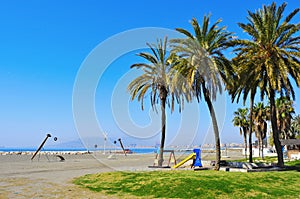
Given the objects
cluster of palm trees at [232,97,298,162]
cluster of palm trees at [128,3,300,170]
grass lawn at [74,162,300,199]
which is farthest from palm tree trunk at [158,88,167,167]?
→ cluster of palm trees at [232,97,298,162]

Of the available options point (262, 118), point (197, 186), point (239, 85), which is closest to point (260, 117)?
point (262, 118)

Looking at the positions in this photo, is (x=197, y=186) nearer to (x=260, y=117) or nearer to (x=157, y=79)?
(x=157, y=79)

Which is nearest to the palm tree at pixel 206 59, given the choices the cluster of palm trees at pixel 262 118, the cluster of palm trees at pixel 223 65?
the cluster of palm trees at pixel 223 65

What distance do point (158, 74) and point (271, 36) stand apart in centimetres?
915

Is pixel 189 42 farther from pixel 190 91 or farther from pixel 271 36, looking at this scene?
pixel 271 36

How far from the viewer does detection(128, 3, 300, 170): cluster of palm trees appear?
72.6 feet

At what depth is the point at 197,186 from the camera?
13.6 metres

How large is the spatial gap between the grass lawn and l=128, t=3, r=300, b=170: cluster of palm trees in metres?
6.88

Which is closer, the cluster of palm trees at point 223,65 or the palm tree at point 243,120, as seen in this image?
the cluster of palm trees at point 223,65

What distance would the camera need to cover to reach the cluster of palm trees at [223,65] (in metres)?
22.1

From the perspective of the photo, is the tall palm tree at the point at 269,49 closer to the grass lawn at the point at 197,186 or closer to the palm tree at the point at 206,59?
the palm tree at the point at 206,59

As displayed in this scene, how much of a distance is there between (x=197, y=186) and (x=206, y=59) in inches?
424

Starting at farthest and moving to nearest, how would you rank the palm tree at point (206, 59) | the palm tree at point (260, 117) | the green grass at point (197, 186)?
the palm tree at point (260, 117)
the palm tree at point (206, 59)
the green grass at point (197, 186)

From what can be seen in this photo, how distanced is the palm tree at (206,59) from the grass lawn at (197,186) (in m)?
6.87
